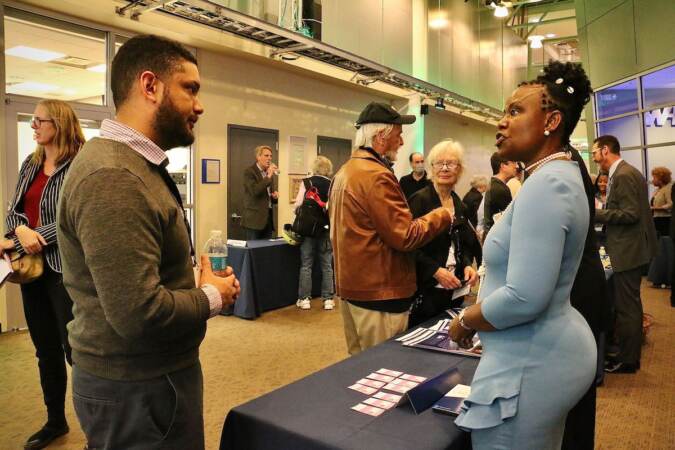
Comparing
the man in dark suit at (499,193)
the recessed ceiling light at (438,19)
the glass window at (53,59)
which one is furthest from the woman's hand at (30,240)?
the recessed ceiling light at (438,19)

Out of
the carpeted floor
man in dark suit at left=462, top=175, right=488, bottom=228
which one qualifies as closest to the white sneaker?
the carpeted floor

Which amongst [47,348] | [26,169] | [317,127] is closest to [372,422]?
[47,348]

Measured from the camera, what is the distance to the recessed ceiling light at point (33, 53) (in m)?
4.99

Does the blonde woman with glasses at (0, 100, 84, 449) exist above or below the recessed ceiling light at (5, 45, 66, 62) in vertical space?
below

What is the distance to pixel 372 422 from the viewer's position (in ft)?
4.26

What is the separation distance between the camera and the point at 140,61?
1.22m

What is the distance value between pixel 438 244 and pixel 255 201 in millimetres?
4121

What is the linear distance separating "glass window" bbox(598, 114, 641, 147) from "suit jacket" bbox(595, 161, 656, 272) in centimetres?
553

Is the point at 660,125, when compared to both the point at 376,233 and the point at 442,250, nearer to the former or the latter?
the point at 442,250

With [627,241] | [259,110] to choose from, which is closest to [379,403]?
[627,241]

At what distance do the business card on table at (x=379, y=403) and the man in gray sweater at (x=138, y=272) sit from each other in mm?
454

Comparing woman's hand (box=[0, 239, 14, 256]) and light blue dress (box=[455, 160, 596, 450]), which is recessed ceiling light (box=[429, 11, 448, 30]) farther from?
light blue dress (box=[455, 160, 596, 450])

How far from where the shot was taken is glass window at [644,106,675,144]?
7.58 m

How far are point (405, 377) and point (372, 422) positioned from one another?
325mm
